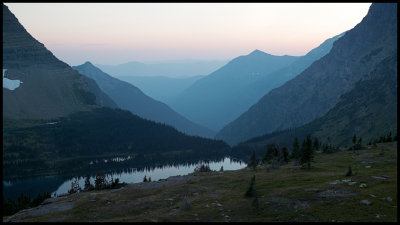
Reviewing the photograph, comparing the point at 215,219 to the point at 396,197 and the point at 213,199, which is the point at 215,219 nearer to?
the point at 213,199

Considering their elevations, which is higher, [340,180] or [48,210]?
[340,180]

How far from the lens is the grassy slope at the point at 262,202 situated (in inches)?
2281

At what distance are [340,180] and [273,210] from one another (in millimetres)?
22112

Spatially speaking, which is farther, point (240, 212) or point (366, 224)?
point (240, 212)

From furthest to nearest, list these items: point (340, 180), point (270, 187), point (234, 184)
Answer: point (234, 184) < point (270, 187) < point (340, 180)

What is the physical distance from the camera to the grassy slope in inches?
2281

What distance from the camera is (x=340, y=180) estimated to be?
3024 inches

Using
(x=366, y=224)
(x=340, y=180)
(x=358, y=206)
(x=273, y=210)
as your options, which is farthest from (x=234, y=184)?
(x=366, y=224)

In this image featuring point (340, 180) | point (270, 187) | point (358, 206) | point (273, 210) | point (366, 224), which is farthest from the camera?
point (270, 187)

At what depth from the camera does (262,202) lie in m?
68.1

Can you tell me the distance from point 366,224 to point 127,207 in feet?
161

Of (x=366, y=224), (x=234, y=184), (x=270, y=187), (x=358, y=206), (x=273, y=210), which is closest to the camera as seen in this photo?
(x=366, y=224)

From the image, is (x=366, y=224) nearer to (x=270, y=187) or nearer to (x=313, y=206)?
(x=313, y=206)

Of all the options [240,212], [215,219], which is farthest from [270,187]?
[215,219]
